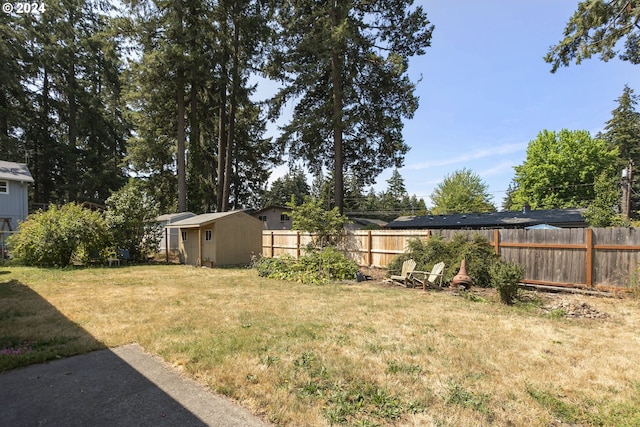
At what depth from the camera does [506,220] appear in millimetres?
21109

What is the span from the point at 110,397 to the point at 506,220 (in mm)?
22900

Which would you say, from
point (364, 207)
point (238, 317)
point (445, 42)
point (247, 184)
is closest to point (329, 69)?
point (445, 42)

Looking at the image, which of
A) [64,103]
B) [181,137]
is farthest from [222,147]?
[64,103]

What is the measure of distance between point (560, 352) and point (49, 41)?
37.3m

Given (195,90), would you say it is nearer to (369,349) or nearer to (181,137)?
(181,137)

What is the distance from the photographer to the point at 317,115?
16.4 m

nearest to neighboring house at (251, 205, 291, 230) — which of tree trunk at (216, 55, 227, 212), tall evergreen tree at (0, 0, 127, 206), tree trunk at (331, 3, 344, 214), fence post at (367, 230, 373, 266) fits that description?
tree trunk at (216, 55, 227, 212)

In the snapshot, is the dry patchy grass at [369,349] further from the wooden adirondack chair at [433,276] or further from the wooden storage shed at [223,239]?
the wooden storage shed at [223,239]

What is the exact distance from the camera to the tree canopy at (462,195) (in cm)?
4131

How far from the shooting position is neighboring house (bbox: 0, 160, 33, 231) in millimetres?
18203

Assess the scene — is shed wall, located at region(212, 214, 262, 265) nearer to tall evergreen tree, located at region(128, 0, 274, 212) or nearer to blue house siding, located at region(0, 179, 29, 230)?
tall evergreen tree, located at region(128, 0, 274, 212)

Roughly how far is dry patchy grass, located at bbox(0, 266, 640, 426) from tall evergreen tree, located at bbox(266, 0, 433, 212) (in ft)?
33.2

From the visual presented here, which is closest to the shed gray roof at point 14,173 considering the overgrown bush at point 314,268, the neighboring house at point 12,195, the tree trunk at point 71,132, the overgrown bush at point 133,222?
the neighboring house at point 12,195

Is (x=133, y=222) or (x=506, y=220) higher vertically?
(x=506, y=220)
